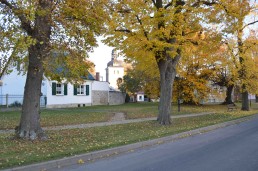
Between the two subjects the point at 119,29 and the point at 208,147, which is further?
the point at 119,29

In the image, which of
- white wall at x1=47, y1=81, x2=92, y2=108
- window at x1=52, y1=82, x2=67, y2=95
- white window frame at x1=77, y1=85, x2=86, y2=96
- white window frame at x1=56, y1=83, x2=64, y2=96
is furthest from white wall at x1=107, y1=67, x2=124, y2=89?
white window frame at x1=56, y1=83, x2=64, y2=96

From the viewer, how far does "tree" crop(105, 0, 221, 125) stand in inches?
755

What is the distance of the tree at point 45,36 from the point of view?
38.2 feet

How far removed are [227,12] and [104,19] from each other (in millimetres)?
8852

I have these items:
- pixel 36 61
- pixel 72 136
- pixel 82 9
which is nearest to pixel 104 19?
pixel 82 9

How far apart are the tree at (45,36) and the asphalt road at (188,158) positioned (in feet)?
12.8

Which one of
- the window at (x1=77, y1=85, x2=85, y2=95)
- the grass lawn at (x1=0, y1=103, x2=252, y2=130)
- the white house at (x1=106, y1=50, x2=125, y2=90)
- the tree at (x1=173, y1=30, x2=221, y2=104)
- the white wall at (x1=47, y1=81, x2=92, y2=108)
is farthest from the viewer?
the white house at (x1=106, y1=50, x2=125, y2=90)

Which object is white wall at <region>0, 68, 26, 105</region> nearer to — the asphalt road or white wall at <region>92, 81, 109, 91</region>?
white wall at <region>92, 81, 109, 91</region>

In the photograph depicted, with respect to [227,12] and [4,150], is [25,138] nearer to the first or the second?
[4,150]

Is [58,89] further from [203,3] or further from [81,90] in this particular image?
[203,3]

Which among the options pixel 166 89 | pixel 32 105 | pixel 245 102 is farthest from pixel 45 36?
pixel 245 102

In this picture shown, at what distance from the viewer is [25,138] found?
513 inches

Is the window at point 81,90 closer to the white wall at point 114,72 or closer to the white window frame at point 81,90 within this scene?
the white window frame at point 81,90

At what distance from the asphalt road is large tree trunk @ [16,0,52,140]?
3.95m
